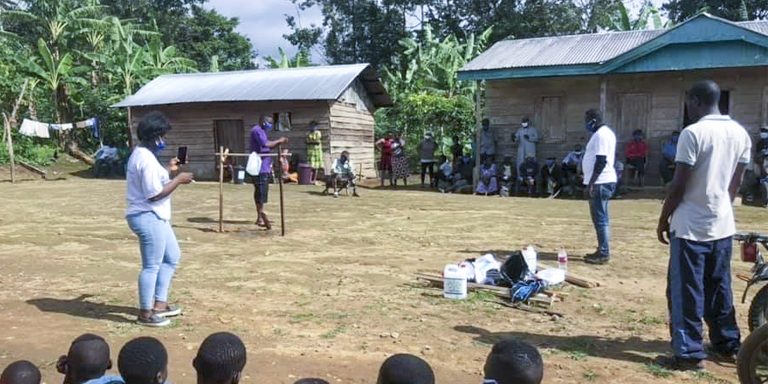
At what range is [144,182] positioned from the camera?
5.29m

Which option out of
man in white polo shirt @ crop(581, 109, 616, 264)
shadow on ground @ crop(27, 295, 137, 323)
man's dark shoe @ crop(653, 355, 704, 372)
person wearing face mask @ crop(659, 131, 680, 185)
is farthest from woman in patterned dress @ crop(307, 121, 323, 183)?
man's dark shoe @ crop(653, 355, 704, 372)

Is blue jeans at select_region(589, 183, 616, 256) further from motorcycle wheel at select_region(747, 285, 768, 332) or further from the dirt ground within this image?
motorcycle wheel at select_region(747, 285, 768, 332)

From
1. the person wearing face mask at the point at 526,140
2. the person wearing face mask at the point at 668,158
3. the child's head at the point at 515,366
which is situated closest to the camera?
the child's head at the point at 515,366

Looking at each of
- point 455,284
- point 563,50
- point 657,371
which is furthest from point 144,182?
point 563,50

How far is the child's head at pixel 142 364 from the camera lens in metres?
2.56

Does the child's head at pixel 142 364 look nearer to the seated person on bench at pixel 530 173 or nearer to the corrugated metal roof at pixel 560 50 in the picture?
the seated person on bench at pixel 530 173

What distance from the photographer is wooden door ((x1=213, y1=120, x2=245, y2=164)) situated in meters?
22.4

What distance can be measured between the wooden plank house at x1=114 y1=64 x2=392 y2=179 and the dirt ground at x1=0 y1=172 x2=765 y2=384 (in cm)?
893

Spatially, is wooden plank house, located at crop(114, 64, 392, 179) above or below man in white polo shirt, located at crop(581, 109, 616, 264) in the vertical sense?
above

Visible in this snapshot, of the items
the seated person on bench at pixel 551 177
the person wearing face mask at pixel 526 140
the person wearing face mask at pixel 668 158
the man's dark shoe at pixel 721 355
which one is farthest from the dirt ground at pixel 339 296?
the person wearing face mask at pixel 526 140

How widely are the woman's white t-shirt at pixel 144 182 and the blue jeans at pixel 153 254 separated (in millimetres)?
61

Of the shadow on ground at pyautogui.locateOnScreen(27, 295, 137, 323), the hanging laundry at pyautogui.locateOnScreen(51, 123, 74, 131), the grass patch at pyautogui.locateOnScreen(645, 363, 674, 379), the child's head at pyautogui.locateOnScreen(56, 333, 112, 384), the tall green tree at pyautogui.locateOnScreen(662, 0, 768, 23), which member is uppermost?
the tall green tree at pyautogui.locateOnScreen(662, 0, 768, 23)

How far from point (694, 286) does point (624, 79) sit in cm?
1419

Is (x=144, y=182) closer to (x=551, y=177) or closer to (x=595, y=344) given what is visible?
(x=595, y=344)
